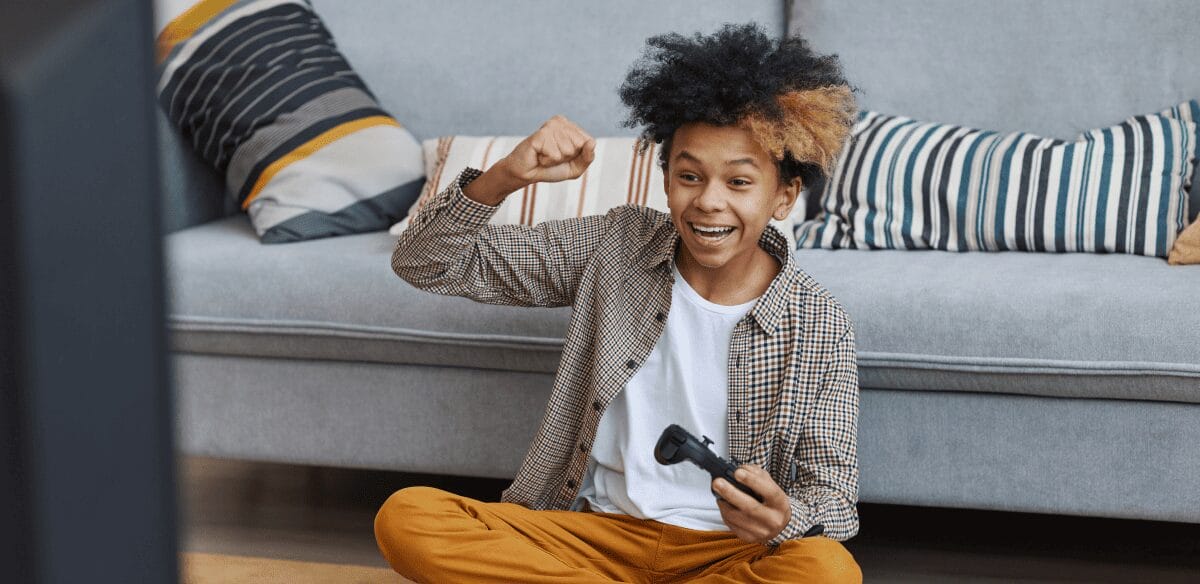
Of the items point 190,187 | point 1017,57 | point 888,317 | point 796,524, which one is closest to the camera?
point 796,524

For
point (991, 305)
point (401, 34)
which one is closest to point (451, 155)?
point (401, 34)

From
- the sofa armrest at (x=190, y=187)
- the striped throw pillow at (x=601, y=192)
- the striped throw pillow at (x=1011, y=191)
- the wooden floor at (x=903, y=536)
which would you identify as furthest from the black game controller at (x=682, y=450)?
Answer: the sofa armrest at (x=190, y=187)

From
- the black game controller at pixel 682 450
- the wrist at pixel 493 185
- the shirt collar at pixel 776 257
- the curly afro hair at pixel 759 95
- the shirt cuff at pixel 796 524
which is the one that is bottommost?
the shirt cuff at pixel 796 524

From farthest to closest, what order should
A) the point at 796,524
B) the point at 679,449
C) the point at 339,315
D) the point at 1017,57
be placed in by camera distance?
the point at 1017,57 < the point at 339,315 < the point at 796,524 < the point at 679,449

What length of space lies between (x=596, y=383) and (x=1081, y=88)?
1108 mm

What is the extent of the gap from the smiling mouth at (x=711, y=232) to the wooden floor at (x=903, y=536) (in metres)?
0.62

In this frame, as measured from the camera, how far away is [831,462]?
1.39 meters

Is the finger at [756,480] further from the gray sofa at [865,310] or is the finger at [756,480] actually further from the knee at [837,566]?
the gray sofa at [865,310]

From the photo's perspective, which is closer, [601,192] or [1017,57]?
[601,192]

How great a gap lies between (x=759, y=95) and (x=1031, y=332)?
52 centimetres

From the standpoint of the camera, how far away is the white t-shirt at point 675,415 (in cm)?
144

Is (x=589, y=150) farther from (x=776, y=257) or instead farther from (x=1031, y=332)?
(x=1031, y=332)

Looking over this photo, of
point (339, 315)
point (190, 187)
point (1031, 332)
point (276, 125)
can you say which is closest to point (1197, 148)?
point (1031, 332)

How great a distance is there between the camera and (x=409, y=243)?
4.84 ft
